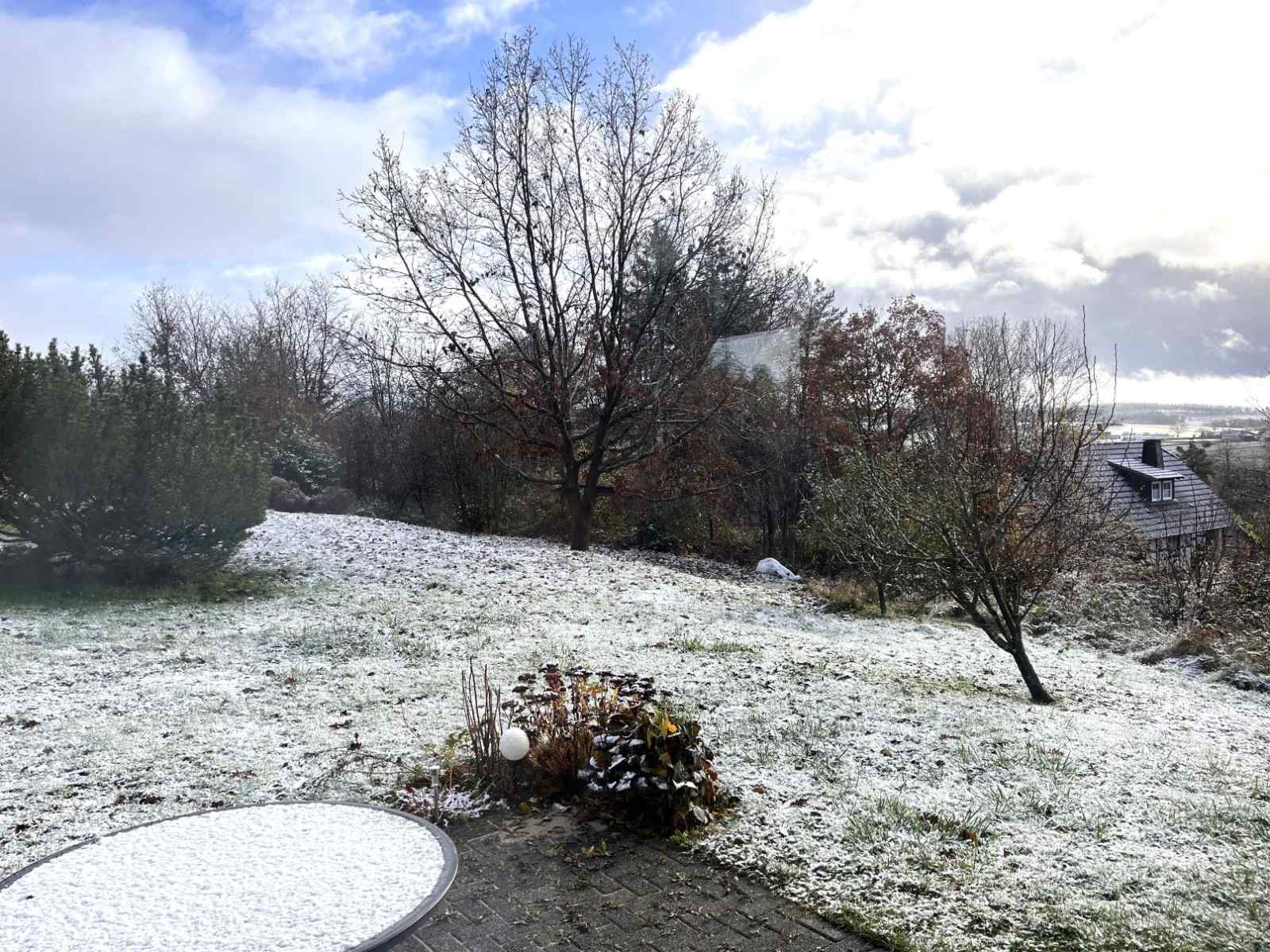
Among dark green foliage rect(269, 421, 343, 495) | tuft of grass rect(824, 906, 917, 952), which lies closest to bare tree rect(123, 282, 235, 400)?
dark green foliage rect(269, 421, 343, 495)

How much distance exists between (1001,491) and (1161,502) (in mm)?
13045

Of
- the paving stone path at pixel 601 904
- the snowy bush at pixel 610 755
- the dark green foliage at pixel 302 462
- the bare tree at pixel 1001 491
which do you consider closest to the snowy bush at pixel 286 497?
the dark green foliage at pixel 302 462

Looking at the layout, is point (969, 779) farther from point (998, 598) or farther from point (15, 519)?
point (15, 519)

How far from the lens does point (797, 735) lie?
5.02m

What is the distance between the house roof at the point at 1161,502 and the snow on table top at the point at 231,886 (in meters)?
9.16

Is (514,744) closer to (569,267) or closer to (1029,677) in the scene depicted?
(1029,677)

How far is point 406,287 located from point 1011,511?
1080 centimetres

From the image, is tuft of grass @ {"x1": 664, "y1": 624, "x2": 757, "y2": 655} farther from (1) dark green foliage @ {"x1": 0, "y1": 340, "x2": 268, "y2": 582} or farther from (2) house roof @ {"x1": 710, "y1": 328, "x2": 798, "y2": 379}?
(2) house roof @ {"x1": 710, "y1": 328, "x2": 798, "y2": 379}

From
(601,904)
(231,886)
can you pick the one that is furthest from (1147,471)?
(231,886)

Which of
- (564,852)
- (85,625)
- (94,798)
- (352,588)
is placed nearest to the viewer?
(564,852)

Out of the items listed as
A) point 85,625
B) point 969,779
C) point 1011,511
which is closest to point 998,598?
point 1011,511

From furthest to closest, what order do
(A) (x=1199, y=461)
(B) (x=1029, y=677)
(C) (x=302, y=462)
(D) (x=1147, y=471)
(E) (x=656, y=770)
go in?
(A) (x=1199, y=461)
(D) (x=1147, y=471)
(C) (x=302, y=462)
(B) (x=1029, y=677)
(E) (x=656, y=770)

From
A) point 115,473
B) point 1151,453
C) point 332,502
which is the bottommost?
point 332,502

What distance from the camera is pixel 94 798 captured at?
4.14m
